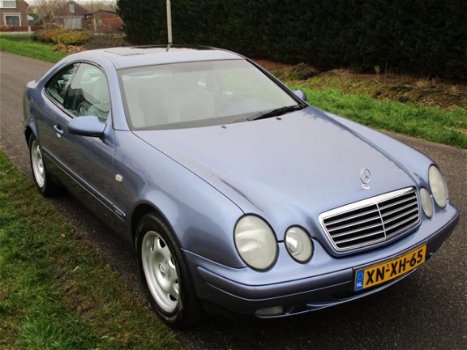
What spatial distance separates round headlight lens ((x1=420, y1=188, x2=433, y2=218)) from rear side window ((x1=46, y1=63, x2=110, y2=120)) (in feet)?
7.05

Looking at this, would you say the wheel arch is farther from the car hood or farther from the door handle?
the door handle

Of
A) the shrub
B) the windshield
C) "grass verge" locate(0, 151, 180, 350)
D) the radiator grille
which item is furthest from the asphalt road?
the shrub

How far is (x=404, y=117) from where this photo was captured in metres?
7.95

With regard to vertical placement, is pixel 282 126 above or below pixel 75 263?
above

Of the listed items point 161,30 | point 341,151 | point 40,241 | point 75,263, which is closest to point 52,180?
point 40,241

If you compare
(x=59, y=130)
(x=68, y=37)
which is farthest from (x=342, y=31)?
(x=68, y=37)

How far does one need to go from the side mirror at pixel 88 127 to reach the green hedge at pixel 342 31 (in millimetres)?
7684

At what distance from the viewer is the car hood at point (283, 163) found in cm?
262

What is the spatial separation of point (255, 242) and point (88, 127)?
161 centimetres

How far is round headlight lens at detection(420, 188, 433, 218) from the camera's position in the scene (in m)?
2.99

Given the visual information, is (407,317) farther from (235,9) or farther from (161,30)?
(161,30)

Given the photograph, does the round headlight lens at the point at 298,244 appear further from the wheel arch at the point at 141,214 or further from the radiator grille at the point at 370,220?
the wheel arch at the point at 141,214

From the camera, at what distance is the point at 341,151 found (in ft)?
10.5

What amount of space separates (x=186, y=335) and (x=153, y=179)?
89 centimetres
